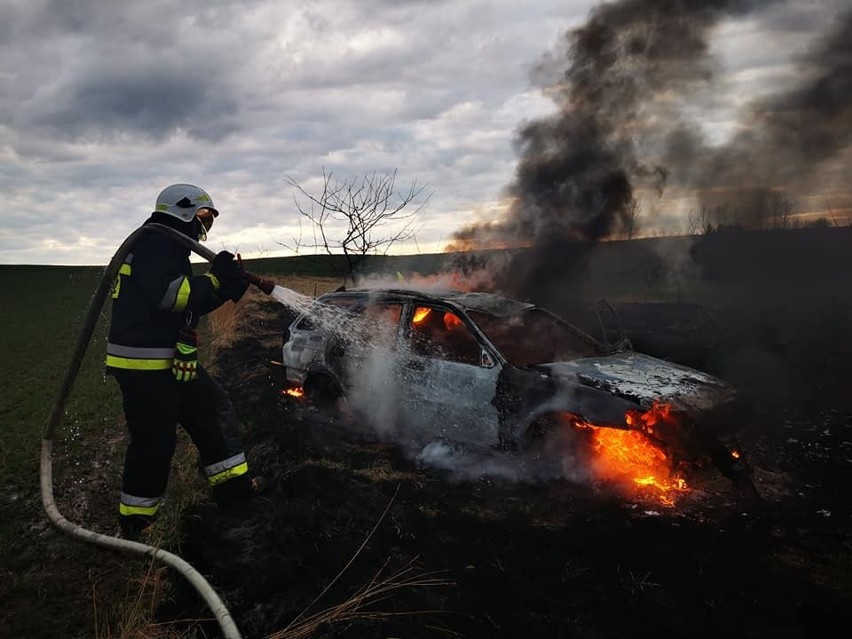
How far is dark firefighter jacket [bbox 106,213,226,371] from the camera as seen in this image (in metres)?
3.67

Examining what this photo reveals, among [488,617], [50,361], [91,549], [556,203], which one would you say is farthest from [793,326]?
[50,361]

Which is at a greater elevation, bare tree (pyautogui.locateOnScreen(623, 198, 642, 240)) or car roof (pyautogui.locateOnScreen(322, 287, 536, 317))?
bare tree (pyautogui.locateOnScreen(623, 198, 642, 240))

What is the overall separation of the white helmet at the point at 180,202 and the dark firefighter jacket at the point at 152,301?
0.30 meters

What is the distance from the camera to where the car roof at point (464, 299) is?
17.1 ft

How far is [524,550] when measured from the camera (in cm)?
364

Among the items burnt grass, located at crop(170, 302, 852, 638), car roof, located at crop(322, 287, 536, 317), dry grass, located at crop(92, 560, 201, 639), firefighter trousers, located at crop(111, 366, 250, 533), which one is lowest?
burnt grass, located at crop(170, 302, 852, 638)

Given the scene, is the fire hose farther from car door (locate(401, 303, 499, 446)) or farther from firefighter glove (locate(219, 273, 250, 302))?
car door (locate(401, 303, 499, 446))

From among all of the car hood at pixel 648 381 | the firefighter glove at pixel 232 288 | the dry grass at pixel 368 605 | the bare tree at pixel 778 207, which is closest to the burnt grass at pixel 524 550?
the dry grass at pixel 368 605

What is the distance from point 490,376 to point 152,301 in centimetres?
272

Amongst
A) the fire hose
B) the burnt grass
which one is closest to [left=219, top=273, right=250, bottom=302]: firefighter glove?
the fire hose

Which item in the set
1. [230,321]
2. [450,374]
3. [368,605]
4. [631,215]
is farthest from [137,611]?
[631,215]

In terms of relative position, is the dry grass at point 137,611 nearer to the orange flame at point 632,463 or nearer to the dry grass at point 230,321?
the orange flame at point 632,463

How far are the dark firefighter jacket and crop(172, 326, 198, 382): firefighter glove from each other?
5 cm

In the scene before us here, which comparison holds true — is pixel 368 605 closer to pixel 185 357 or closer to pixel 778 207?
pixel 185 357
